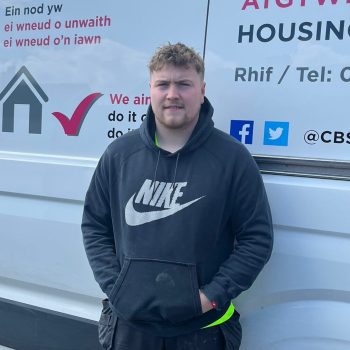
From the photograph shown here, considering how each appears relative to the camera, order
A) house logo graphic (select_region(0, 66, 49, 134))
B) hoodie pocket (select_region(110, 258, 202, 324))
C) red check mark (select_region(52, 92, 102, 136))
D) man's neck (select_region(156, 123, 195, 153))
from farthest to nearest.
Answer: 1. house logo graphic (select_region(0, 66, 49, 134))
2. red check mark (select_region(52, 92, 102, 136))
3. man's neck (select_region(156, 123, 195, 153))
4. hoodie pocket (select_region(110, 258, 202, 324))

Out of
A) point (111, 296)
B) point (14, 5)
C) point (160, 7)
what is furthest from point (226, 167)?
point (14, 5)

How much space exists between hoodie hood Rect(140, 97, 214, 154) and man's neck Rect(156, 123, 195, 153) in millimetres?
43

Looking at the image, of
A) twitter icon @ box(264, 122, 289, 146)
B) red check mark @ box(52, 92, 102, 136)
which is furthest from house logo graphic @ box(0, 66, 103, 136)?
twitter icon @ box(264, 122, 289, 146)

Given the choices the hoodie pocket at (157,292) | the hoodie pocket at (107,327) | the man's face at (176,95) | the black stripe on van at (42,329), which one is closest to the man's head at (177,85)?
the man's face at (176,95)

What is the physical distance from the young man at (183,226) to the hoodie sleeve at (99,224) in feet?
0.09

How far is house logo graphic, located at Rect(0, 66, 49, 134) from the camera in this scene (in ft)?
7.84

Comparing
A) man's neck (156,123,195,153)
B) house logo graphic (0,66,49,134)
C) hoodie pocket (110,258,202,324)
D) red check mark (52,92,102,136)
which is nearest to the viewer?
hoodie pocket (110,258,202,324)

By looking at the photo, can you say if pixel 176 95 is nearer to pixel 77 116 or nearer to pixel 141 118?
pixel 141 118

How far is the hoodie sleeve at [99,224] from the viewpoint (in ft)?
6.18

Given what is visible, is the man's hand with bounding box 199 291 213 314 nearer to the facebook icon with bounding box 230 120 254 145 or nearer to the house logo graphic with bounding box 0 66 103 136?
the facebook icon with bounding box 230 120 254 145

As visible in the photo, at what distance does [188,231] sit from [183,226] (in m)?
0.02

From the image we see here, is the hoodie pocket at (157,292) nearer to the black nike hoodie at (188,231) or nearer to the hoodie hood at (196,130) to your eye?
the black nike hoodie at (188,231)

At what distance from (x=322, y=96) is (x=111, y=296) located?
0.99 m

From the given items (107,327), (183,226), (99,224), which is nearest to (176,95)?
(183,226)
